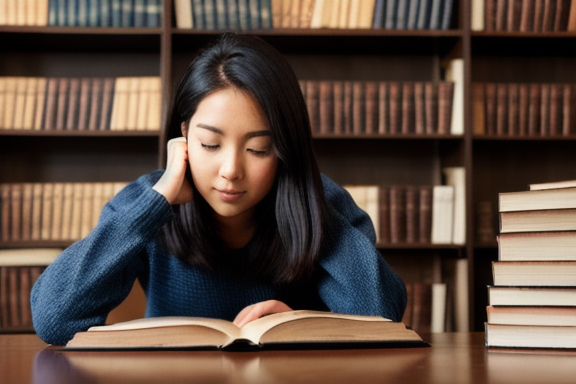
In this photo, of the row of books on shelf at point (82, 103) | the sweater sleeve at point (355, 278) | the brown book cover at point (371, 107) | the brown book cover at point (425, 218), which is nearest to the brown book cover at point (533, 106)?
the brown book cover at point (425, 218)

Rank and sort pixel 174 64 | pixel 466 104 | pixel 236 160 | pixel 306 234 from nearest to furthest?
pixel 236 160 < pixel 306 234 < pixel 466 104 < pixel 174 64

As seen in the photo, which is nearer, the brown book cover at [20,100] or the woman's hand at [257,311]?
the woman's hand at [257,311]

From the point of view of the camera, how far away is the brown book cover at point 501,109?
285 cm

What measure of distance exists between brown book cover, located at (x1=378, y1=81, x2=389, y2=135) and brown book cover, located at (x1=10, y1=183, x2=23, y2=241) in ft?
4.41

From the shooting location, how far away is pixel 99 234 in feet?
4.22

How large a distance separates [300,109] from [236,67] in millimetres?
131

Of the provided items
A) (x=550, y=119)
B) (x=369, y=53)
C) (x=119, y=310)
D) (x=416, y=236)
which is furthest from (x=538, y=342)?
(x=369, y=53)

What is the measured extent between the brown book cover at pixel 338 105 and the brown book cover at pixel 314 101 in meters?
0.06

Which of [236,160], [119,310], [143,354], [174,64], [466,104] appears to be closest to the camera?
[143,354]

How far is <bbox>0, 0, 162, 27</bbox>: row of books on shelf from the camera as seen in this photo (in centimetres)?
275

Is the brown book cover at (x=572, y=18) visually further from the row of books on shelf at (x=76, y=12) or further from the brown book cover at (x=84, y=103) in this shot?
the brown book cover at (x=84, y=103)

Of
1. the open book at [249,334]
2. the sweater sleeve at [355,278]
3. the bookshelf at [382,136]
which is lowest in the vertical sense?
the open book at [249,334]

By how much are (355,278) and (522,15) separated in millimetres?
1882

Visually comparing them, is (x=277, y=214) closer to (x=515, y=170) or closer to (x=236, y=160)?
(x=236, y=160)
